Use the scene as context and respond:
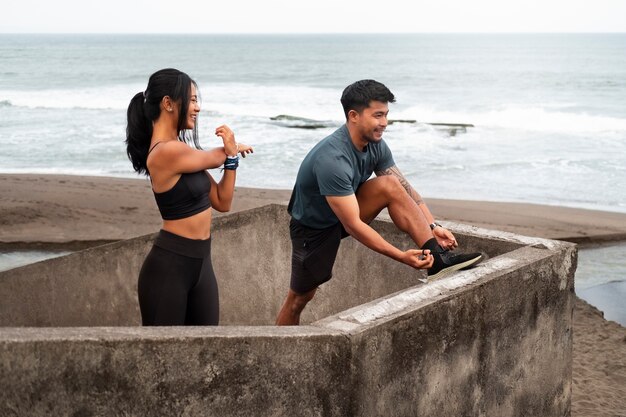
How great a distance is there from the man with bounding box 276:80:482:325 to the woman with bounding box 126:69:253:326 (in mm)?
505

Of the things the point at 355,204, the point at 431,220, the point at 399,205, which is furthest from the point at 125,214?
the point at 355,204

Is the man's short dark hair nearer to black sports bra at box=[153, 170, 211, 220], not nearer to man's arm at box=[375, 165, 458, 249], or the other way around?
man's arm at box=[375, 165, 458, 249]

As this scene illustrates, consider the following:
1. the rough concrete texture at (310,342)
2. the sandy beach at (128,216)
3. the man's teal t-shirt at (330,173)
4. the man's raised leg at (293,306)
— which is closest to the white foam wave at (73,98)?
the sandy beach at (128,216)

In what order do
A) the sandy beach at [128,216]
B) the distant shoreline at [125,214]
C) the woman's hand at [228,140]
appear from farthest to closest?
the distant shoreline at [125,214] < the sandy beach at [128,216] < the woman's hand at [228,140]

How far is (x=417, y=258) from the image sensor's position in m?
4.25

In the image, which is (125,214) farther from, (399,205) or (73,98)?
(73,98)

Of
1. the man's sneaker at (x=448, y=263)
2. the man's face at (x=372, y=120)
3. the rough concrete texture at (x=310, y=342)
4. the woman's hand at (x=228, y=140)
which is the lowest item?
the rough concrete texture at (x=310, y=342)

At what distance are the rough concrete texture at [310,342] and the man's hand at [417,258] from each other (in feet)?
0.64

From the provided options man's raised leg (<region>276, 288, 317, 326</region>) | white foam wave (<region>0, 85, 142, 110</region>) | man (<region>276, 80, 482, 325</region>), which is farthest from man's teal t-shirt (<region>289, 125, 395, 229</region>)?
white foam wave (<region>0, 85, 142, 110</region>)

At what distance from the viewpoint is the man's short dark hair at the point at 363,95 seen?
4.43 m

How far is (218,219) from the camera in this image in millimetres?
5727

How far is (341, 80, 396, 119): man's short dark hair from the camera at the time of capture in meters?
4.43

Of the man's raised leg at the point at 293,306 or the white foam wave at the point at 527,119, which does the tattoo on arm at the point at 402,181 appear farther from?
the white foam wave at the point at 527,119

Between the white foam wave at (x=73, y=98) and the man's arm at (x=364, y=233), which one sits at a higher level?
the man's arm at (x=364, y=233)
